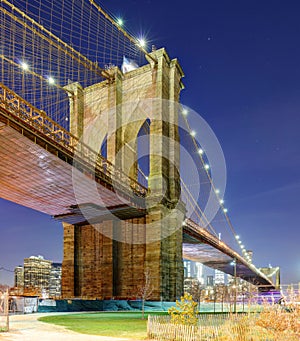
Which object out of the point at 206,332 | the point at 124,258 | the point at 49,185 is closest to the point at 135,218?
the point at 124,258

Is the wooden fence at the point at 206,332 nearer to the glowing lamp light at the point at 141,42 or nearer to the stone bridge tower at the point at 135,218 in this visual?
the stone bridge tower at the point at 135,218

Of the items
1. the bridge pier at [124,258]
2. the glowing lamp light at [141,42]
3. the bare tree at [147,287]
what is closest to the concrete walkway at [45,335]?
the bare tree at [147,287]

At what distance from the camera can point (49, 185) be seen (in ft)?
111

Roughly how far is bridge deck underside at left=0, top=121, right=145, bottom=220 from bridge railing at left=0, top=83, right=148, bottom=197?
97 cm

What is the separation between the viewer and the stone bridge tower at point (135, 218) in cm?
3806

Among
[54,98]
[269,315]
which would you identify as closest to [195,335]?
[269,315]

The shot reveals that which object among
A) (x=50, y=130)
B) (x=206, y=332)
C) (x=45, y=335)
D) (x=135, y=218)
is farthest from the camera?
(x=135, y=218)

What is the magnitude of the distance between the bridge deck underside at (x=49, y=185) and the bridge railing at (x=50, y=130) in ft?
3.17

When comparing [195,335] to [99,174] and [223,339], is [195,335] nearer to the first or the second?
[223,339]

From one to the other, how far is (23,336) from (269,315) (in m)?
9.35

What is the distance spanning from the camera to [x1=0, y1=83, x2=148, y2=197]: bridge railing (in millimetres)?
22953

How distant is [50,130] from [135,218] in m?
15.8

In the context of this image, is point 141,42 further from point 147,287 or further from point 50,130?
point 147,287

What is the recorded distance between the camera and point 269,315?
13.2 metres
